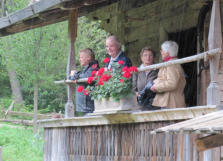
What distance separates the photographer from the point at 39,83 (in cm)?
1758

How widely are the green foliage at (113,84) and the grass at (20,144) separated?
9.03 m

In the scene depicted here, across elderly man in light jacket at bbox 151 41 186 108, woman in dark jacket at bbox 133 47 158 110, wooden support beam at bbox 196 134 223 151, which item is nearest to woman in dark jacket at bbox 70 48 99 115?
woman in dark jacket at bbox 133 47 158 110

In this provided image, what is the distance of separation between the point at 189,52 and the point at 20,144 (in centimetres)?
936

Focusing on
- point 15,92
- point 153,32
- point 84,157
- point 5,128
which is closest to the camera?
point 84,157

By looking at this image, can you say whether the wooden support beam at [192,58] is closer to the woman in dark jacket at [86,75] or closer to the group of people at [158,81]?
the group of people at [158,81]

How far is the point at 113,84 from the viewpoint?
25.2 feet

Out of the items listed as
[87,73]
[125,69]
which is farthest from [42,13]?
[125,69]

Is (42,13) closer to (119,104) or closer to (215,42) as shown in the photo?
(119,104)

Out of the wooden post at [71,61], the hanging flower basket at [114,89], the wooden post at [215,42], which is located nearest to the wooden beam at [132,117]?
the hanging flower basket at [114,89]

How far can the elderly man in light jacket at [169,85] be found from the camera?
733 centimetres

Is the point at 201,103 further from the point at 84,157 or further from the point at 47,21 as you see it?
the point at 47,21

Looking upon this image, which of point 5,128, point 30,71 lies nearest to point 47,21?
point 30,71

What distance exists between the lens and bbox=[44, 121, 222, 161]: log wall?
23.1ft

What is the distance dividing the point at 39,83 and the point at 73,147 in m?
8.76
